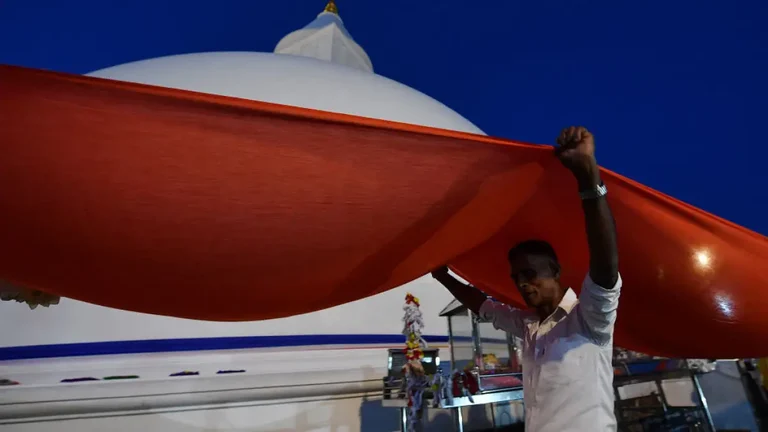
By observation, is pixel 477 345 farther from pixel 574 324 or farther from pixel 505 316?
pixel 574 324

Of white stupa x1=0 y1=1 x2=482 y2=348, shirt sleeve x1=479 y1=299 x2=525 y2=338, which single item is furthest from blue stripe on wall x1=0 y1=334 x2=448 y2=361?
shirt sleeve x1=479 y1=299 x2=525 y2=338

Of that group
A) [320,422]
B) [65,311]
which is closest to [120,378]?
[65,311]

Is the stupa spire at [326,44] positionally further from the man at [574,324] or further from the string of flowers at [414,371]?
the man at [574,324]

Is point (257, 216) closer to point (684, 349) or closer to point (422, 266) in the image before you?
point (422, 266)

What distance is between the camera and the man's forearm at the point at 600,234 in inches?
27.0

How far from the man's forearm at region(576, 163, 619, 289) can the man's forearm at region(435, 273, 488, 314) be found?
47 cm

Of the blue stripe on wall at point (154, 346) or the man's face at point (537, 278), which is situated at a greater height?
the blue stripe on wall at point (154, 346)

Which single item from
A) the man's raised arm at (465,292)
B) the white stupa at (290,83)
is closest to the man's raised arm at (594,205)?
the man's raised arm at (465,292)

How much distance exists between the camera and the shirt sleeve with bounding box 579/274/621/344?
71 centimetres

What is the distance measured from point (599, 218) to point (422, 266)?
0.47 metres

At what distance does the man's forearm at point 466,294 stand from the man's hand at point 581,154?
1.72 ft

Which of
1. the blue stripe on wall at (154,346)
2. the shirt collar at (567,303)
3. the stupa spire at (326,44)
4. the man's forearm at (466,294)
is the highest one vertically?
the stupa spire at (326,44)

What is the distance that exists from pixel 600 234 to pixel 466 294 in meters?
0.53

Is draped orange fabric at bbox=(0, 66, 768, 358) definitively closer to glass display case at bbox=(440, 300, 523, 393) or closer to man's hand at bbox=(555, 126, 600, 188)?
man's hand at bbox=(555, 126, 600, 188)
